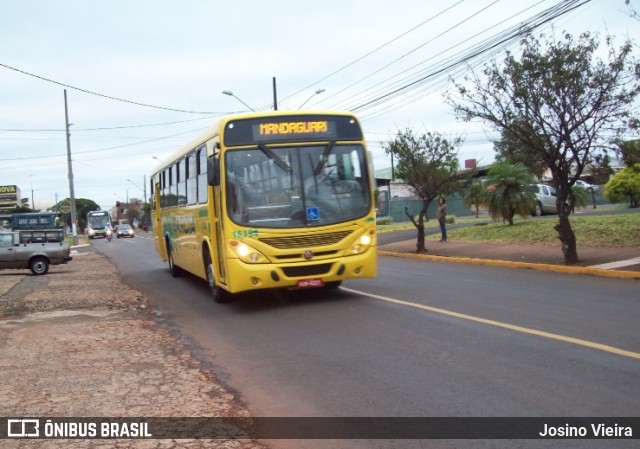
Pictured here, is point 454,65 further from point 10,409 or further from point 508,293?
point 10,409

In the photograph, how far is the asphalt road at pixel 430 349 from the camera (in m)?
4.95

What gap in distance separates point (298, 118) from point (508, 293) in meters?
4.79

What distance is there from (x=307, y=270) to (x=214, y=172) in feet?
7.04

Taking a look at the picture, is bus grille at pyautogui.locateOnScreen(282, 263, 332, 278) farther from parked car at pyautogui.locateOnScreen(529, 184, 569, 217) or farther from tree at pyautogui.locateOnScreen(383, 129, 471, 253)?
parked car at pyautogui.locateOnScreen(529, 184, 569, 217)

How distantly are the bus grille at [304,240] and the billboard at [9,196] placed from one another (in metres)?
89.1

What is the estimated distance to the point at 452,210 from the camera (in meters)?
50.5

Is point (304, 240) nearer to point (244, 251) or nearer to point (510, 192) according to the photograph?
point (244, 251)

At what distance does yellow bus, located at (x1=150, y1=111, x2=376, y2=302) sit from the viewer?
9.46m

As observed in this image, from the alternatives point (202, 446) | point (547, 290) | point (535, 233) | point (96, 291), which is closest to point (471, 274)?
point (547, 290)

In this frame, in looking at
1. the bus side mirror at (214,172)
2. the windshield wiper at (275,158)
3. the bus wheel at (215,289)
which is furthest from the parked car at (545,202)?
the bus side mirror at (214,172)

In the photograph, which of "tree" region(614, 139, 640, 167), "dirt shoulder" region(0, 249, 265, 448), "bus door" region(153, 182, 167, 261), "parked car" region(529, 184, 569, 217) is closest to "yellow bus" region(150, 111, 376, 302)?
"dirt shoulder" region(0, 249, 265, 448)

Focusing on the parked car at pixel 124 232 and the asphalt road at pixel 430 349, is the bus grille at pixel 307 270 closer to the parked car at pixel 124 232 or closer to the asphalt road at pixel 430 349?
the asphalt road at pixel 430 349

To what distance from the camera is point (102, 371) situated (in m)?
6.58

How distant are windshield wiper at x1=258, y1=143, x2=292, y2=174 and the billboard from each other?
88671 millimetres
